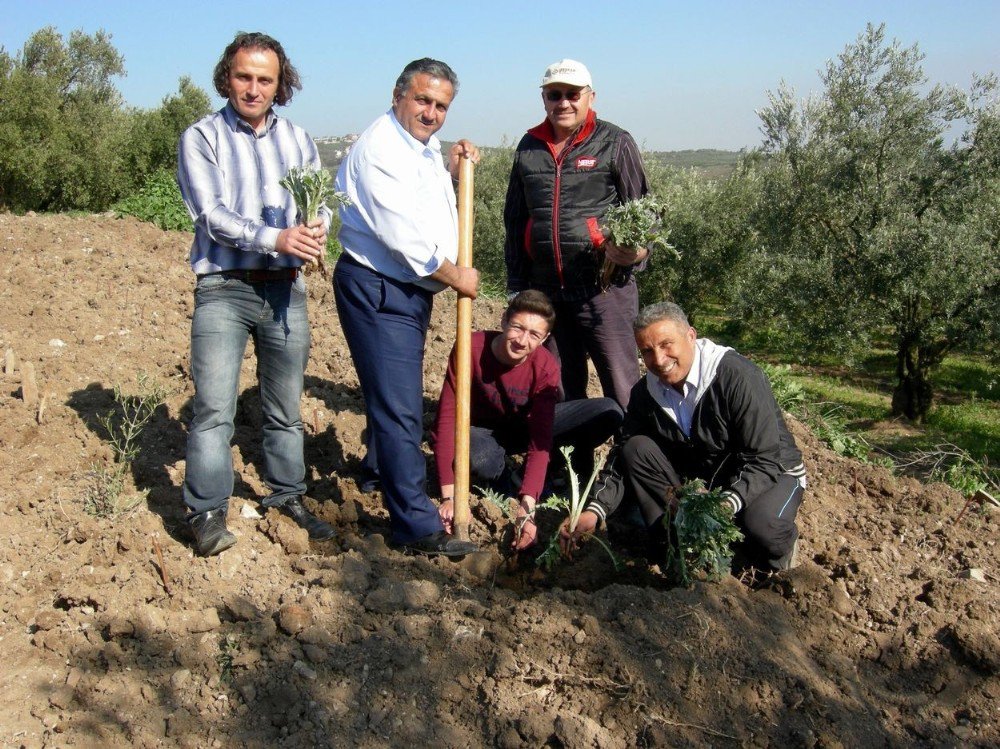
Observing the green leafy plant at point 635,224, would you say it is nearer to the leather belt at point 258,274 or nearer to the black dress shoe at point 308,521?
the leather belt at point 258,274

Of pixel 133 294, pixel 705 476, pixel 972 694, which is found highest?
pixel 133 294

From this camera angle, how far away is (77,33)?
84.1ft

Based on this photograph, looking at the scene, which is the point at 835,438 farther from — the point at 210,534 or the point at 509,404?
the point at 210,534

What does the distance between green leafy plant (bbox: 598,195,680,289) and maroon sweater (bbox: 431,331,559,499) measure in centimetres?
71

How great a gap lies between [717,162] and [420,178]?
26.3 metres

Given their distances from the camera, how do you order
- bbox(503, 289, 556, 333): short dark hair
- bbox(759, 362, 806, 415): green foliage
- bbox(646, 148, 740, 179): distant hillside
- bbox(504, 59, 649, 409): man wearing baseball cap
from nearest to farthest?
bbox(503, 289, 556, 333): short dark hair < bbox(504, 59, 649, 409): man wearing baseball cap < bbox(759, 362, 806, 415): green foliage < bbox(646, 148, 740, 179): distant hillside

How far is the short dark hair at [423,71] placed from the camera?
11.9ft

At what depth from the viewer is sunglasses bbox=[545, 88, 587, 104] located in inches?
175

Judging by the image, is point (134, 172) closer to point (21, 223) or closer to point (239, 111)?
point (21, 223)

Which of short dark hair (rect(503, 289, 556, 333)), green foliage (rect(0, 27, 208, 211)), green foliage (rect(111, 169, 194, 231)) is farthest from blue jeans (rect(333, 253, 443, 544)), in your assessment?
green foliage (rect(0, 27, 208, 211))

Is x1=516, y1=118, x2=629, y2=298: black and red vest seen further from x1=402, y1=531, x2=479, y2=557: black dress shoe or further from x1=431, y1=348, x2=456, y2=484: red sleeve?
x1=402, y1=531, x2=479, y2=557: black dress shoe

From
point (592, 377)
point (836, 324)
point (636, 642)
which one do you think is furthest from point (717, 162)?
point (636, 642)

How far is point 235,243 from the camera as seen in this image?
353 cm

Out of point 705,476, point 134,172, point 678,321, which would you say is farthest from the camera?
point 134,172
